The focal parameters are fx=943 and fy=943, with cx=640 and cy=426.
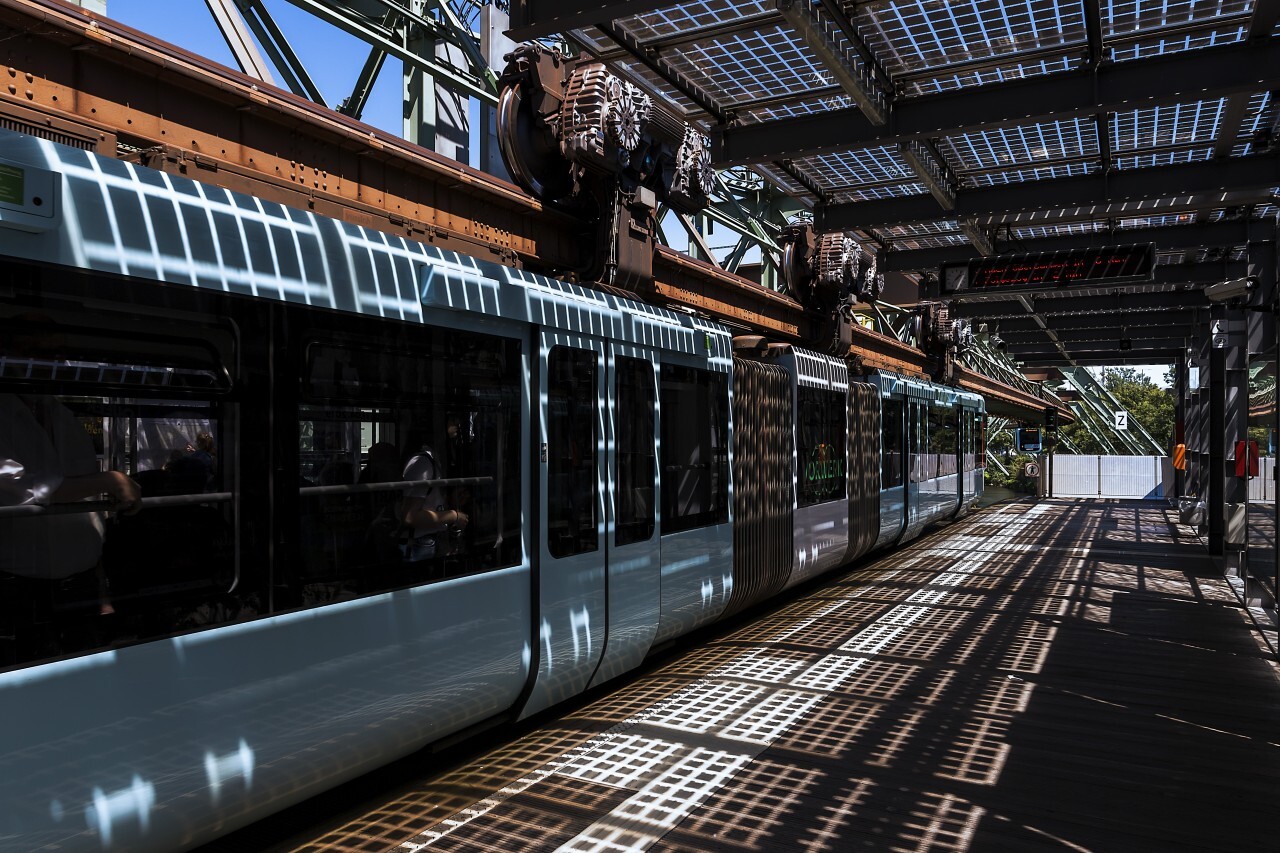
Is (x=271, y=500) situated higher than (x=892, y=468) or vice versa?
(x=271, y=500)

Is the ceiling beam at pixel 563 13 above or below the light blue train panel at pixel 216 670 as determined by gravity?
above

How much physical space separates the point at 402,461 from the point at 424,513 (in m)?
0.30

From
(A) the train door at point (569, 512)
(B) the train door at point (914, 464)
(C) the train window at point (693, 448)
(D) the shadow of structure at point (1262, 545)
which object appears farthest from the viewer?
(B) the train door at point (914, 464)

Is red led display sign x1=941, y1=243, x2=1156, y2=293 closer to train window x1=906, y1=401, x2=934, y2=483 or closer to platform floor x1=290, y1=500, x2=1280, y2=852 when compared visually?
train window x1=906, y1=401, x2=934, y2=483

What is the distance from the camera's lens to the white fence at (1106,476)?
115 ft

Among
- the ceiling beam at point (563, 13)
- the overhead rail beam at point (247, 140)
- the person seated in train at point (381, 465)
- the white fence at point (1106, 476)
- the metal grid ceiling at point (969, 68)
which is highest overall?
the metal grid ceiling at point (969, 68)

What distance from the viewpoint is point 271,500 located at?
3701 millimetres

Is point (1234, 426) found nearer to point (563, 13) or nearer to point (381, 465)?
point (563, 13)

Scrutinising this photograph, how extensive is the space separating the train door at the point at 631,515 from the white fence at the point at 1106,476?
1286 inches

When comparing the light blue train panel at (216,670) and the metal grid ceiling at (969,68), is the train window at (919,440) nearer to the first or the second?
the metal grid ceiling at (969,68)

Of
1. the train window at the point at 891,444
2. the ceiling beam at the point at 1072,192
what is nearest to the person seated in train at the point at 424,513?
the train window at the point at 891,444

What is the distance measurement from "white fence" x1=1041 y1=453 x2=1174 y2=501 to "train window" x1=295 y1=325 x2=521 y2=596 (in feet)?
113

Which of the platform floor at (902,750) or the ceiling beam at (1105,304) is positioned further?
the ceiling beam at (1105,304)

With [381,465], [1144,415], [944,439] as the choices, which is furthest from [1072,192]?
[1144,415]
